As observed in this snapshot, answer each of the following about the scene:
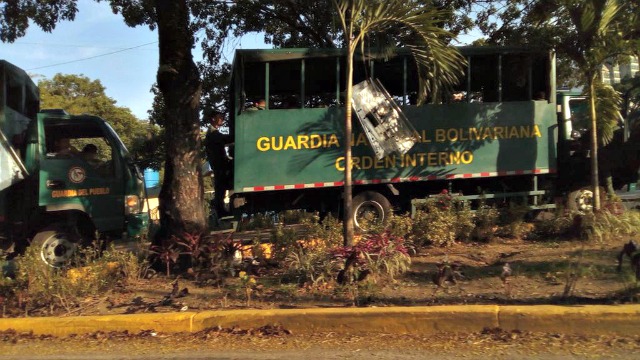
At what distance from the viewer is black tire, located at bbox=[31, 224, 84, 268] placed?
7.95m

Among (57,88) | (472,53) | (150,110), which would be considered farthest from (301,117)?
(57,88)

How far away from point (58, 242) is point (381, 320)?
18.7 feet

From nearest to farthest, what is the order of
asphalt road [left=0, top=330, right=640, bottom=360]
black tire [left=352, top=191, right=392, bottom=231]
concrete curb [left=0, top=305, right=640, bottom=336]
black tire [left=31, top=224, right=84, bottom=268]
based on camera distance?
asphalt road [left=0, top=330, right=640, bottom=360]
concrete curb [left=0, top=305, right=640, bottom=336]
black tire [left=31, top=224, right=84, bottom=268]
black tire [left=352, top=191, right=392, bottom=231]

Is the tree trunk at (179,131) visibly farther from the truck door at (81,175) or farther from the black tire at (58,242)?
the black tire at (58,242)

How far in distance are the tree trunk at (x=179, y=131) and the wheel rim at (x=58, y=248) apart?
204cm

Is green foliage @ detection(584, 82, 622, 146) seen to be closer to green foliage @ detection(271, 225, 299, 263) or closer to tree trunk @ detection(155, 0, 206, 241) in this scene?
green foliage @ detection(271, 225, 299, 263)

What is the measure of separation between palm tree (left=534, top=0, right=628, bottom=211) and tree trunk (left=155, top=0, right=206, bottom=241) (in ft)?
18.0

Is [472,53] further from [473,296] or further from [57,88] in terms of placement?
[57,88]

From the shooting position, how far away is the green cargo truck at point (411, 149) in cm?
841

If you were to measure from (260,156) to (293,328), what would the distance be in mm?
3968

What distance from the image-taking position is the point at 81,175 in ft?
26.9

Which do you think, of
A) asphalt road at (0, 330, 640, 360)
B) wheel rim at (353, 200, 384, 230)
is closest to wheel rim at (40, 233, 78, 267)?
asphalt road at (0, 330, 640, 360)

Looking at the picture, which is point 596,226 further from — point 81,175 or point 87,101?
point 87,101

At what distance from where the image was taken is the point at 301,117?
8477mm
